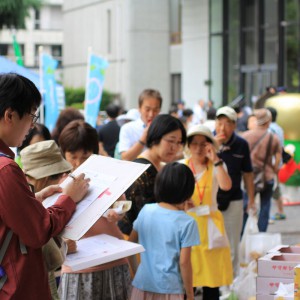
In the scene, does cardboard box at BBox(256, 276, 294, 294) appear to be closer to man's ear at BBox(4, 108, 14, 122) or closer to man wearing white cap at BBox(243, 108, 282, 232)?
man's ear at BBox(4, 108, 14, 122)

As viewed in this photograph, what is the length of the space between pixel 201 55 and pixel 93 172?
26270 mm

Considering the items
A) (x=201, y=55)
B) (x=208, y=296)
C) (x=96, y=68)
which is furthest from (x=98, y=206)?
(x=201, y=55)

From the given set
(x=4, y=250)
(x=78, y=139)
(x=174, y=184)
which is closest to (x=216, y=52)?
(x=78, y=139)

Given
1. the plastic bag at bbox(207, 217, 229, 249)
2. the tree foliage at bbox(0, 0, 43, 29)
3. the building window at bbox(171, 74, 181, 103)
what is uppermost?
the tree foliage at bbox(0, 0, 43, 29)

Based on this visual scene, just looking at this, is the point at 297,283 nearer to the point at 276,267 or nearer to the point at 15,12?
the point at 276,267

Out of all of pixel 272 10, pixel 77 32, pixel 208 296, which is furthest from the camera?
pixel 77 32

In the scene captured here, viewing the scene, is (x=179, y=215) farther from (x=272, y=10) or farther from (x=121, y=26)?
(x=121, y=26)

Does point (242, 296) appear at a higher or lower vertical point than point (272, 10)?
lower

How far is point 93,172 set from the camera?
3.83m

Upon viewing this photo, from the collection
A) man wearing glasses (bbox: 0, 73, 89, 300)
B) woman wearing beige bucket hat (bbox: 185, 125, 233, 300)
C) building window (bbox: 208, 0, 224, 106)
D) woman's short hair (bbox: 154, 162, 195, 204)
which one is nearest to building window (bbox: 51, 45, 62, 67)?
building window (bbox: 208, 0, 224, 106)

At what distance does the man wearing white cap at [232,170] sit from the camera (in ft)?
23.8

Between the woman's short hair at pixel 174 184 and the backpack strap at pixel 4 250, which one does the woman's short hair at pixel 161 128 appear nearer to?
the woman's short hair at pixel 174 184

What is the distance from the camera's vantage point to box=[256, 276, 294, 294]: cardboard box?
4184mm

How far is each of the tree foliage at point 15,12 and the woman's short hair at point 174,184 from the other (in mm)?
26639
